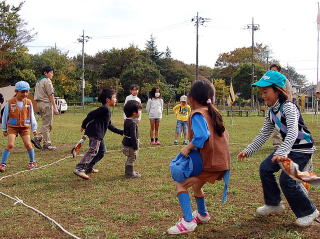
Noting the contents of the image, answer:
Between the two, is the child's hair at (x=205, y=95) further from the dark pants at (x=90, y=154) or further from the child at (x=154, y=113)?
the child at (x=154, y=113)

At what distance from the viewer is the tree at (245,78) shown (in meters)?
62.1

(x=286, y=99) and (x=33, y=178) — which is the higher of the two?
(x=286, y=99)

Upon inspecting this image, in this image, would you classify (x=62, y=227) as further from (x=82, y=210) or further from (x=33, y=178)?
(x=33, y=178)

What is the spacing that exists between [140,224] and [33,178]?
309 centimetres

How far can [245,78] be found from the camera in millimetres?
62594

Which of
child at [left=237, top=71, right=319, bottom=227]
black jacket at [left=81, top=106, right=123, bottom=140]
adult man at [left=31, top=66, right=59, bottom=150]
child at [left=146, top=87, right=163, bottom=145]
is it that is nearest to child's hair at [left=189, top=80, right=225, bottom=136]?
child at [left=237, top=71, right=319, bottom=227]

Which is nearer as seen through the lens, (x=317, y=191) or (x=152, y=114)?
(x=317, y=191)

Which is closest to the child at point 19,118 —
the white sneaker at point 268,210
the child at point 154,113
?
the child at point 154,113

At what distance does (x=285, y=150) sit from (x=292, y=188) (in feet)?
1.51

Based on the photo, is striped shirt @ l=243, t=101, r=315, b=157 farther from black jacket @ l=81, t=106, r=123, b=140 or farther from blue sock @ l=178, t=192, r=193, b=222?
black jacket @ l=81, t=106, r=123, b=140

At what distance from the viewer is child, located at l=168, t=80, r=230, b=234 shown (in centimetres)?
364

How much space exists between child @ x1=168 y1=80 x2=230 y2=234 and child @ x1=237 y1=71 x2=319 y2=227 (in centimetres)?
53

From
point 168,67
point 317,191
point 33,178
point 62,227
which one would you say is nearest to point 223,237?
point 62,227

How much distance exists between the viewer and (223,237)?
12.2 ft
